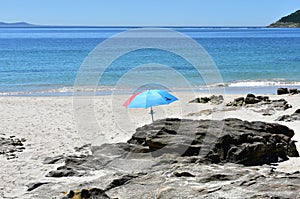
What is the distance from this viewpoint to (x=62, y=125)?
49.9 ft

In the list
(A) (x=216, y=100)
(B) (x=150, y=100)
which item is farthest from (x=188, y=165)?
(A) (x=216, y=100)

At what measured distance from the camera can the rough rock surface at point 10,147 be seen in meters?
11.1

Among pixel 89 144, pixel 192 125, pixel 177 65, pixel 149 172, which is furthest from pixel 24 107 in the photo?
pixel 177 65

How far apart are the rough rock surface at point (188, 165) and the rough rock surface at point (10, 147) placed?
3.90ft

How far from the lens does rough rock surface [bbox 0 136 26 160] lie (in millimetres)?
11107

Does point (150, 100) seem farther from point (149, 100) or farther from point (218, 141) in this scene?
point (218, 141)

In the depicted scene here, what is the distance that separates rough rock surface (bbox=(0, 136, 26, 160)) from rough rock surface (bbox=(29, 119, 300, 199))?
119 centimetres

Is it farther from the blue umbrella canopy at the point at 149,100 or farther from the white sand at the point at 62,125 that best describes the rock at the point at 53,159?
the blue umbrella canopy at the point at 149,100

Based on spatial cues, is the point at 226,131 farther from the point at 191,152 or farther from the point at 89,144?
the point at 89,144

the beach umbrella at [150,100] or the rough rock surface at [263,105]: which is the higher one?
the beach umbrella at [150,100]

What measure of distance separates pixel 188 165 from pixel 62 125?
8236mm

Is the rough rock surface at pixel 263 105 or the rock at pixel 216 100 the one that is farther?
the rock at pixel 216 100

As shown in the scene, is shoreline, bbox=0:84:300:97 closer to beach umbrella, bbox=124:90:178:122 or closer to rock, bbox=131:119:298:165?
beach umbrella, bbox=124:90:178:122

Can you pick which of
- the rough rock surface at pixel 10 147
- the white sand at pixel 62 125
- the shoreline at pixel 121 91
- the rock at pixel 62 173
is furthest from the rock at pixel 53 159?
the shoreline at pixel 121 91
